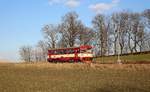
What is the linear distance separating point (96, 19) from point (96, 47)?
1012 centimetres

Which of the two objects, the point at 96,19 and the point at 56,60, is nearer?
the point at 56,60

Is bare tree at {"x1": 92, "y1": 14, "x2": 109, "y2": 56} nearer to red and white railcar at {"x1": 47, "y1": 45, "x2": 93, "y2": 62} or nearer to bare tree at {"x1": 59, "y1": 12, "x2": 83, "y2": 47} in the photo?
bare tree at {"x1": 59, "y1": 12, "x2": 83, "y2": 47}

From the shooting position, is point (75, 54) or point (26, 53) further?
point (26, 53)

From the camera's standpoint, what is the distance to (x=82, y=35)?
10781cm

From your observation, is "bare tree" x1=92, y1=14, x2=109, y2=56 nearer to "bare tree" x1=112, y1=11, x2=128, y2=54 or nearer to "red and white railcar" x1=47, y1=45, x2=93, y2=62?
"bare tree" x1=112, y1=11, x2=128, y2=54

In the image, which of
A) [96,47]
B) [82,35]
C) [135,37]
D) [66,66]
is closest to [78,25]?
[82,35]

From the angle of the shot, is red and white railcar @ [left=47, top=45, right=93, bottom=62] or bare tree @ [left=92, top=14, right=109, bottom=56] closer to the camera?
red and white railcar @ [left=47, top=45, right=93, bottom=62]

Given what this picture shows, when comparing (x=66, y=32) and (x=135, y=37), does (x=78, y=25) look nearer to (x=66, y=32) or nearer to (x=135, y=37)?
(x=66, y=32)

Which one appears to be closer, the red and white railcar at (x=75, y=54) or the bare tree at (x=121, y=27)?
the red and white railcar at (x=75, y=54)

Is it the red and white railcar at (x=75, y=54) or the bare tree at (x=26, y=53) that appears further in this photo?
the bare tree at (x=26, y=53)

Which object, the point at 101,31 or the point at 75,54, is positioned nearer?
the point at 75,54

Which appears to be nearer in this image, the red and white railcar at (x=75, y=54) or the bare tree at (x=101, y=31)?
the red and white railcar at (x=75, y=54)

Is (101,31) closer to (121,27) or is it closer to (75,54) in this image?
(121,27)

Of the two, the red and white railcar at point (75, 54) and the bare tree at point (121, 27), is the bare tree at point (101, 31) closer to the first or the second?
the bare tree at point (121, 27)
